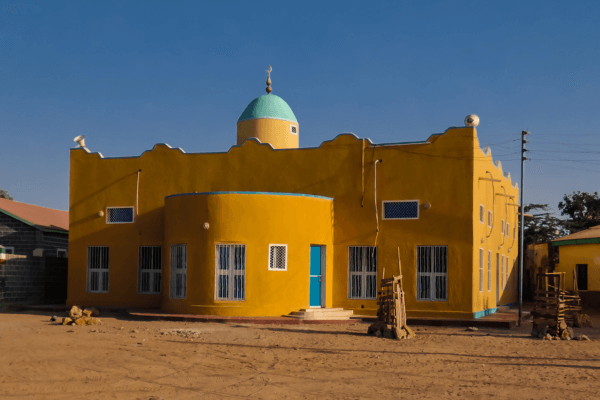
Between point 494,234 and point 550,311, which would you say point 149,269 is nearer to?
point 494,234

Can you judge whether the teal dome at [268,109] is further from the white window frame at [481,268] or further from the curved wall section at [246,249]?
the white window frame at [481,268]

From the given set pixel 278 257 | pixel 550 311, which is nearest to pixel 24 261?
pixel 278 257

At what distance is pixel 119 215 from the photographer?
23.7 metres

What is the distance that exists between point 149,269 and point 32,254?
24.4 ft

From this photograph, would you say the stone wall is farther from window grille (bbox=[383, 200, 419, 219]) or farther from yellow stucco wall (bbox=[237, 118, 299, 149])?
window grille (bbox=[383, 200, 419, 219])

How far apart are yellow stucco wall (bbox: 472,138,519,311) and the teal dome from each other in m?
8.32

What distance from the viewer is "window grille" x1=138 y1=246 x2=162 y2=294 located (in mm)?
22906

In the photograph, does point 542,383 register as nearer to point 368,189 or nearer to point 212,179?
point 368,189

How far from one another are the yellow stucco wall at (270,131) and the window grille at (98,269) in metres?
7.16

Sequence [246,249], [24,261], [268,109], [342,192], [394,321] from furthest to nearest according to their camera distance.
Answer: [268,109] < [24,261] < [342,192] < [246,249] < [394,321]

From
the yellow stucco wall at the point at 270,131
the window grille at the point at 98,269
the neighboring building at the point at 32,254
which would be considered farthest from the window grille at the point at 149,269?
the yellow stucco wall at the point at 270,131

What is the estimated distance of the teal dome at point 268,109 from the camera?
25.9 metres

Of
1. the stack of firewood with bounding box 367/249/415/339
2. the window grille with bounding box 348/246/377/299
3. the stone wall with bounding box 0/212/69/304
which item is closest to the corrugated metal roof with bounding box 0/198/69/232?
the stone wall with bounding box 0/212/69/304

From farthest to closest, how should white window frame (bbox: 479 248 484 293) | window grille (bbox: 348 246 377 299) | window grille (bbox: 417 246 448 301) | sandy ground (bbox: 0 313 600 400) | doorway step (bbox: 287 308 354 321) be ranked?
1. white window frame (bbox: 479 248 484 293)
2. window grille (bbox: 348 246 377 299)
3. window grille (bbox: 417 246 448 301)
4. doorway step (bbox: 287 308 354 321)
5. sandy ground (bbox: 0 313 600 400)
